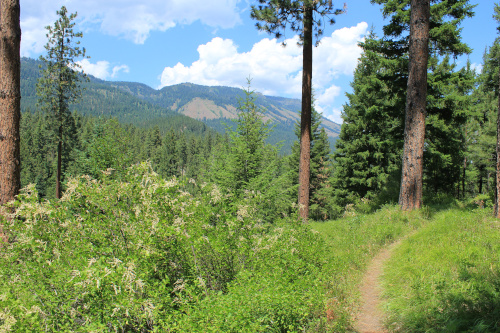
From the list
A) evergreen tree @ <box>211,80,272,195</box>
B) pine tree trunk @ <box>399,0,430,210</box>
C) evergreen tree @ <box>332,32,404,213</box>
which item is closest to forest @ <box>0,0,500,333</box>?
pine tree trunk @ <box>399,0,430,210</box>

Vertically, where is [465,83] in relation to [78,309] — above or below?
above

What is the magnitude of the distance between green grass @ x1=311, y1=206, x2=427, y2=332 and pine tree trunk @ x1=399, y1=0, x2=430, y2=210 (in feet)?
2.51

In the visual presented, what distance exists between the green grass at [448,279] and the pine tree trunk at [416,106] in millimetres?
1994

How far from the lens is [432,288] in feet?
12.0

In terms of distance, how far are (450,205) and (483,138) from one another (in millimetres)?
15795

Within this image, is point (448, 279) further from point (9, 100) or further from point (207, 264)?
point (9, 100)

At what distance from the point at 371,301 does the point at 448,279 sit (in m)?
1.06

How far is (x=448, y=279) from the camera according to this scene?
375 centimetres

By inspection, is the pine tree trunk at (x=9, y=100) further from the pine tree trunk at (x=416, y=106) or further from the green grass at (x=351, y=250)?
the pine tree trunk at (x=416, y=106)

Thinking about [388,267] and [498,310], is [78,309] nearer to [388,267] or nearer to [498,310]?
[498,310]

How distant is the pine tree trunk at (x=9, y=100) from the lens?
4918mm

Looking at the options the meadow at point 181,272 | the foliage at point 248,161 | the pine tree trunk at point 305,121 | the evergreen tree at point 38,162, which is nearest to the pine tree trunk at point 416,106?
the pine tree trunk at point 305,121

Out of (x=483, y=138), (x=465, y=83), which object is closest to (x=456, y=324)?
(x=465, y=83)

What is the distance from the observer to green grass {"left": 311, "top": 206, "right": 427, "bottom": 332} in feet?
12.4
